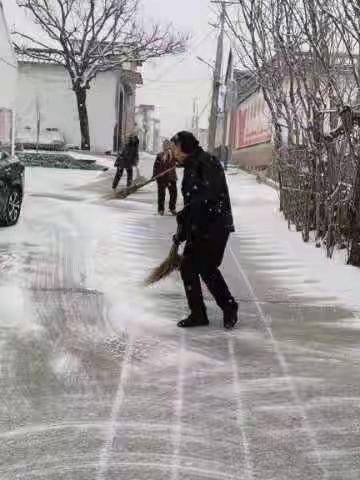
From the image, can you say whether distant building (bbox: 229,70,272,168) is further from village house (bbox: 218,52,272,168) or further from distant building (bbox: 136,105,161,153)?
distant building (bbox: 136,105,161,153)

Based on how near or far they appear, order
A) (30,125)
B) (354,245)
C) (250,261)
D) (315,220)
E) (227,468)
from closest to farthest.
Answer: (227,468) < (354,245) < (250,261) < (315,220) < (30,125)

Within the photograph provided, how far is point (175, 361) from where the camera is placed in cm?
475

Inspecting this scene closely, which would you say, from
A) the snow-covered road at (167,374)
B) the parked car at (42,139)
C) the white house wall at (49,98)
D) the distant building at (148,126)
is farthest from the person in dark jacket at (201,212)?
the distant building at (148,126)

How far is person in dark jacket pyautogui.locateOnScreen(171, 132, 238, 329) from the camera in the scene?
5246 millimetres

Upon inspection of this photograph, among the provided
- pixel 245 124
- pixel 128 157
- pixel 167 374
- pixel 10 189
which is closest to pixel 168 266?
pixel 167 374

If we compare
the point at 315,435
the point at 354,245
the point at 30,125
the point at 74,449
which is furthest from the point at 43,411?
the point at 30,125

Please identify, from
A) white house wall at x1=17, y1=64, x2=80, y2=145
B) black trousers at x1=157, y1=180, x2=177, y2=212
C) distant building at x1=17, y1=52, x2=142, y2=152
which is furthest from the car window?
white house wall at x1=17, y1=64, x2=80, y2=145

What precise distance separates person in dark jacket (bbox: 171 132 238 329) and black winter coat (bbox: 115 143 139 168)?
1098 cm

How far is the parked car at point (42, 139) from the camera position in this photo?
30219 millimetres

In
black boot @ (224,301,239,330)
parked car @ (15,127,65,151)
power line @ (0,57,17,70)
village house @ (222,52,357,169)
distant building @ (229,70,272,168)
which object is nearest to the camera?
black boot @ (224,301,239,330)

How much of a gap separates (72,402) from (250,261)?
5.23m

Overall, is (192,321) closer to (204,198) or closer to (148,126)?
(204,198)

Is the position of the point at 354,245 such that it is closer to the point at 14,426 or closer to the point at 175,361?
the point at 175,361

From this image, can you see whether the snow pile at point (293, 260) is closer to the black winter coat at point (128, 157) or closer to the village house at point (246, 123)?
the black winter coat at point (128, 157)
